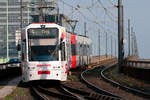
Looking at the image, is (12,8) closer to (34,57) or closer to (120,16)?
(120,16)

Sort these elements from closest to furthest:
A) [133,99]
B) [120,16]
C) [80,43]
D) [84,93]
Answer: [133,99] < [84,93] < [120,16] < [80,43]

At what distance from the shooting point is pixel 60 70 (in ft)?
60.4

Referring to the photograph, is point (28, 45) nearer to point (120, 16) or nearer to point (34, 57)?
point (34, 57)

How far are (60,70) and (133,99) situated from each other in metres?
6.02

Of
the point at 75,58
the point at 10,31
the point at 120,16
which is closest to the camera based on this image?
the point at 120,16

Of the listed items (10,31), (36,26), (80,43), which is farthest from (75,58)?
(10,31)

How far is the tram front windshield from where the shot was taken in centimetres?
1827

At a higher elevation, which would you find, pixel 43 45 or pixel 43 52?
pixel 43 45

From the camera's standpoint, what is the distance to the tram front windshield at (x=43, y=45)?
18.3 metres

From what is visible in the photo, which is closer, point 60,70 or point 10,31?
point 60,70

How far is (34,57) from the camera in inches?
722

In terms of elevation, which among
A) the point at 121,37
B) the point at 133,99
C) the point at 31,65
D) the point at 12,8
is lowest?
the point at 133,99

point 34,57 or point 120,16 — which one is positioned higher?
point 120,16

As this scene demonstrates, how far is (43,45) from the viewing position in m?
18.3
